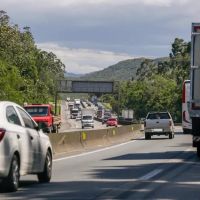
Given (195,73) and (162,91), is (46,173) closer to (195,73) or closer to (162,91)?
(195,73)

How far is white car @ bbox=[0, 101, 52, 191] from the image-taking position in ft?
41.9

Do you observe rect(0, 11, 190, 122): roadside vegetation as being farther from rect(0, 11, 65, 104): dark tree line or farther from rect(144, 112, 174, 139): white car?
rect(144, 112, 174, 139): white car

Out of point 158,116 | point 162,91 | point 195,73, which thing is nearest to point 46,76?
point 162,91

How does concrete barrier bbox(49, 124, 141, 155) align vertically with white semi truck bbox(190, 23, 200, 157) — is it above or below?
below

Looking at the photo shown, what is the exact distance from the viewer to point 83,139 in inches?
1309

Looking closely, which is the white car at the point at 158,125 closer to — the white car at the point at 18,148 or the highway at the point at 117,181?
the highway at the point at 117,181

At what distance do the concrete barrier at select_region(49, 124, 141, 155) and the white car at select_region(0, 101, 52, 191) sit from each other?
1131 cm

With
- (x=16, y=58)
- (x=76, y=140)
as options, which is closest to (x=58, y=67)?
(x=16, y=58)

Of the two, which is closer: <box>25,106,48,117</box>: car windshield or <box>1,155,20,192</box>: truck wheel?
<box>1,155,20,192</box>: truck wheel

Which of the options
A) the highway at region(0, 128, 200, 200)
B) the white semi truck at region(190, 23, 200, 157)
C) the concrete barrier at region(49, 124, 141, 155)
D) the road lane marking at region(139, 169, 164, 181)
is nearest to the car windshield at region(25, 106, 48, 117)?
the concrete barrier at region(49, 124, 141, 155)

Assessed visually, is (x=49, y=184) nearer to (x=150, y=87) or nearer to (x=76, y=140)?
(x=76, y=140)

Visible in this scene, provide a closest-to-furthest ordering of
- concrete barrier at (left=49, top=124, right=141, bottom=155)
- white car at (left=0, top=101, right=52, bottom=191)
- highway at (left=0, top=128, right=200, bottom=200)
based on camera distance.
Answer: white car at (left=0, top=101, right=52, bottom=191) < highway at (left=0, top=128, right=200, bottom=200) < concrete barrier at (left=49, top=124, right=141, bottom=155)

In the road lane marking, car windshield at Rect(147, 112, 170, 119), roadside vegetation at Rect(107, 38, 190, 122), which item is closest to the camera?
the road lane marking

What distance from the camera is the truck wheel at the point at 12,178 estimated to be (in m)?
13.0
